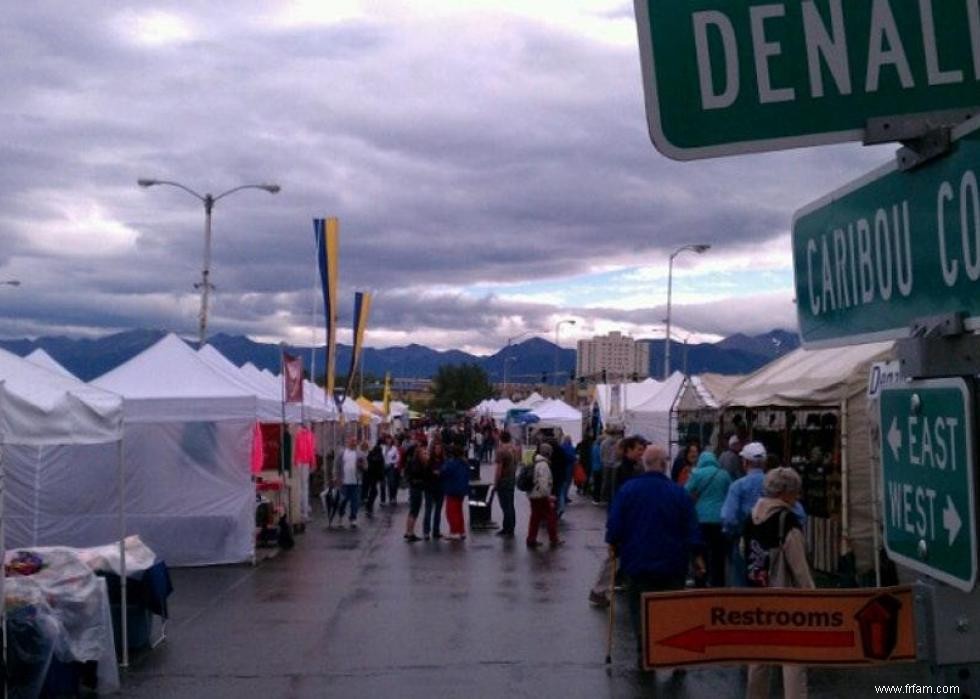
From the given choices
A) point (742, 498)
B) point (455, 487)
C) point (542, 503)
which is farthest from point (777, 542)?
point (455, 487)

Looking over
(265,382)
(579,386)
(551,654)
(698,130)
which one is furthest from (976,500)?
(579,386)

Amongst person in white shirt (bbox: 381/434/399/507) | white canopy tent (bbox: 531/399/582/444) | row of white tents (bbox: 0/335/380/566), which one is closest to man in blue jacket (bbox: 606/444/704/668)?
row of white tents (bbox: 0/335/380/566)

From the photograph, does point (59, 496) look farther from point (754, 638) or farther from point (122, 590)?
point (754, 638)

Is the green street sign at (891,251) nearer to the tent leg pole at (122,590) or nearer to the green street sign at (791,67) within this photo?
the green street sign at (791,67)

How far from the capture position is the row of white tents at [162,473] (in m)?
17.8

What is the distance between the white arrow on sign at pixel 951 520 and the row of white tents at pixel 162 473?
15911mm

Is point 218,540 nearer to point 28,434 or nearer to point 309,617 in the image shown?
point 309,617

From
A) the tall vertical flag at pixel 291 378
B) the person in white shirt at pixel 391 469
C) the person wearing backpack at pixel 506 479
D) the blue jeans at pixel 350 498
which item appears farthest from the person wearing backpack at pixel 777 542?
the person in white shirt at pixel 391 469

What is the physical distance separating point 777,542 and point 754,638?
18.4 feet

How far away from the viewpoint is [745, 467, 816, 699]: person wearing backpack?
7.96 meters

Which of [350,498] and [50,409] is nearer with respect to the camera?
[50,409]

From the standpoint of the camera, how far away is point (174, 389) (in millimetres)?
18172

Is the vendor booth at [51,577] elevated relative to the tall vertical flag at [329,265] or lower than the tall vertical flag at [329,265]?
lower

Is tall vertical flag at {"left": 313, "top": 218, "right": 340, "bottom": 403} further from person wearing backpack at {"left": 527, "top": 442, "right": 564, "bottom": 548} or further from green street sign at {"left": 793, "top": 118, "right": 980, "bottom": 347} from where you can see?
green street sign at {"left": 793, "top": 118, "right": 980, "bottom": 347}
